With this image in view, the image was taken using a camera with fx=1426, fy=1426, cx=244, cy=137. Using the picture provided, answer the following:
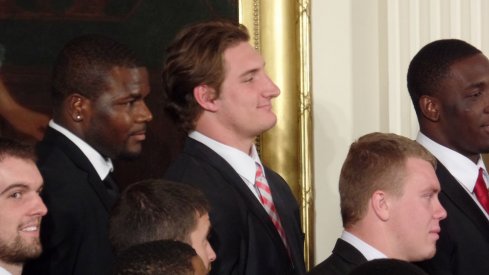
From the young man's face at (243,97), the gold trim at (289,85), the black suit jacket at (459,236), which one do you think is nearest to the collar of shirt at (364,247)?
the black suit jacket at (459,236)

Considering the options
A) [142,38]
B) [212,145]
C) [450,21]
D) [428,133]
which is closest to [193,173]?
[212,145]

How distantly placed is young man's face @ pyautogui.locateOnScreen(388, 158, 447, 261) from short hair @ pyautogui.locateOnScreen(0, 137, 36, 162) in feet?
3.52

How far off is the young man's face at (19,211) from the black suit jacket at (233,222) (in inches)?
21.5

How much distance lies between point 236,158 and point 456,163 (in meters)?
0.80

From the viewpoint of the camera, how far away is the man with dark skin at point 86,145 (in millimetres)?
4410

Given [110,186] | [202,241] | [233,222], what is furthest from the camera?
[110,186]

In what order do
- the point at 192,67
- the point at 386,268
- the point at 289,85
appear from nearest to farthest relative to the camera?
the point at 386,268 → the point at 192,67 → the point at 289,85

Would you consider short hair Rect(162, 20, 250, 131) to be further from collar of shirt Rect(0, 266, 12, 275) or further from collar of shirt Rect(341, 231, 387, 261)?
collar of shirt Rect(0, 266, 12, 275)

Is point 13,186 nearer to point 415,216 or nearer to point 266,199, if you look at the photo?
point 266,199

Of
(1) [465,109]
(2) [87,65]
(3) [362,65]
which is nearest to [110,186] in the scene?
(2) [87,65]

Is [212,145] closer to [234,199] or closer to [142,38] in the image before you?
[234,199]

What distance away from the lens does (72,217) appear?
4.44 m

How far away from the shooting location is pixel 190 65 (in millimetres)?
4645

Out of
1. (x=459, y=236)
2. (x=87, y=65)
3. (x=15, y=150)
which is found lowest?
(x=459, y=236)
